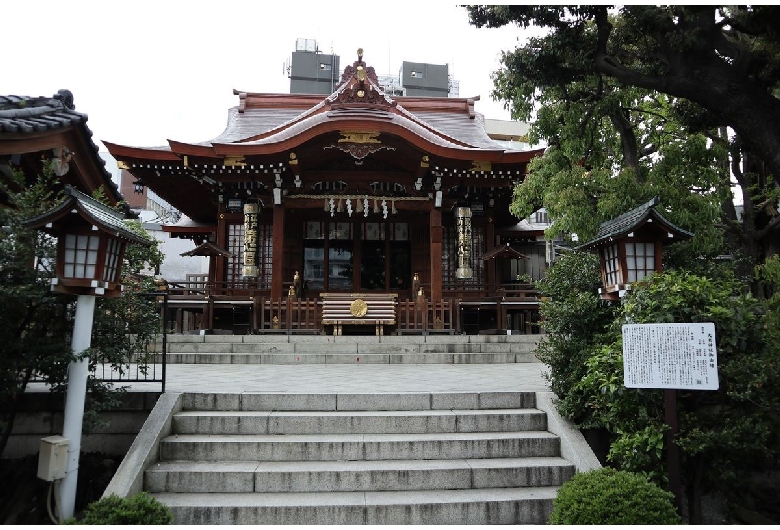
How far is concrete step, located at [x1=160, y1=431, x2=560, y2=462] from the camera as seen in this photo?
520cm

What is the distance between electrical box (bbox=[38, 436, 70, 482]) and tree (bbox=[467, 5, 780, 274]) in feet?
23.1

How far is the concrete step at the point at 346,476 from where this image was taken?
Answer: 4.81m

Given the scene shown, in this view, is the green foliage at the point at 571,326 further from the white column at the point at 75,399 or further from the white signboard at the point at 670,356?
the white column at the point at 75,399

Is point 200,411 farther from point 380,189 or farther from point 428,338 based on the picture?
point 380,189

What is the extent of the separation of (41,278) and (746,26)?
9.01 m

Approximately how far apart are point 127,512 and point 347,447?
84.6 inches

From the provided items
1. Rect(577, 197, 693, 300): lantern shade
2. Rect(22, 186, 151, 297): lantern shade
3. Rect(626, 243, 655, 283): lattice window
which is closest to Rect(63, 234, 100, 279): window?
Rect(22, 186, 151, 297): lantern shade

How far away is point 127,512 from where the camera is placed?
370 cm

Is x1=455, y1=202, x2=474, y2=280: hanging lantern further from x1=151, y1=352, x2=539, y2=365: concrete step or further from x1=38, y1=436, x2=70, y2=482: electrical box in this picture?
x1=38, y1=436, x2=70, y2=482: electrical box

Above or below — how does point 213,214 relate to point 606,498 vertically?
above

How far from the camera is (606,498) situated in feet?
12.5

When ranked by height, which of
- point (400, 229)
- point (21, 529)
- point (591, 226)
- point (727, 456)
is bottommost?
point (21, 529)

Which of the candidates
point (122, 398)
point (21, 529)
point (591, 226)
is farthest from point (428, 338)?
point (21, 529)

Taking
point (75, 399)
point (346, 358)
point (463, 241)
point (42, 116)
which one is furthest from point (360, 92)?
point (75, 399)
